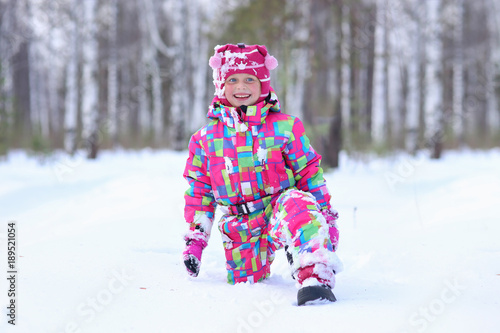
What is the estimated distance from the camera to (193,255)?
2.38 m

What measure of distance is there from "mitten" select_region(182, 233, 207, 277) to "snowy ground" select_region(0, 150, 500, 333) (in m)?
0.09

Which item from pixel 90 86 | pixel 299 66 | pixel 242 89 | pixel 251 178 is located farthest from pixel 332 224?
pixel 90 86

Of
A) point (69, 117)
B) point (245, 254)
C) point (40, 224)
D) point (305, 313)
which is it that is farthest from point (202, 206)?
point (69, 117)

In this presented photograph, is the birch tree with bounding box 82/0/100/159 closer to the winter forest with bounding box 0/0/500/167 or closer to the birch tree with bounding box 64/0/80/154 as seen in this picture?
the winter forest with bounding box 0/0/500/167

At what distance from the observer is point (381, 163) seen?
9312 mm

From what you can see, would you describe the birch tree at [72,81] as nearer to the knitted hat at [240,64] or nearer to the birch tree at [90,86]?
the birch tree at [90,86]

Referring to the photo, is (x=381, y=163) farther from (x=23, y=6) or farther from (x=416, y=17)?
(x=23, y=6)

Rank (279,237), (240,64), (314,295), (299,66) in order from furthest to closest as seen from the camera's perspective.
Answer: (299,66) → (240,64) → (279,237) → (314,295)

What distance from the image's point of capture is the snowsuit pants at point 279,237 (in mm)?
2018

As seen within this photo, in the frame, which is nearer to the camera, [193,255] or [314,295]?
[314,295]

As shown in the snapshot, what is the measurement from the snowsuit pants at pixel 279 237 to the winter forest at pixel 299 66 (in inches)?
195

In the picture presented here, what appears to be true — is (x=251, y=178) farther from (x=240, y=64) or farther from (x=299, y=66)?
(x=299, y=66)

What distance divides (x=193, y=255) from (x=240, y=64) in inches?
39.2

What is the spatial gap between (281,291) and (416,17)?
37.2 feet
